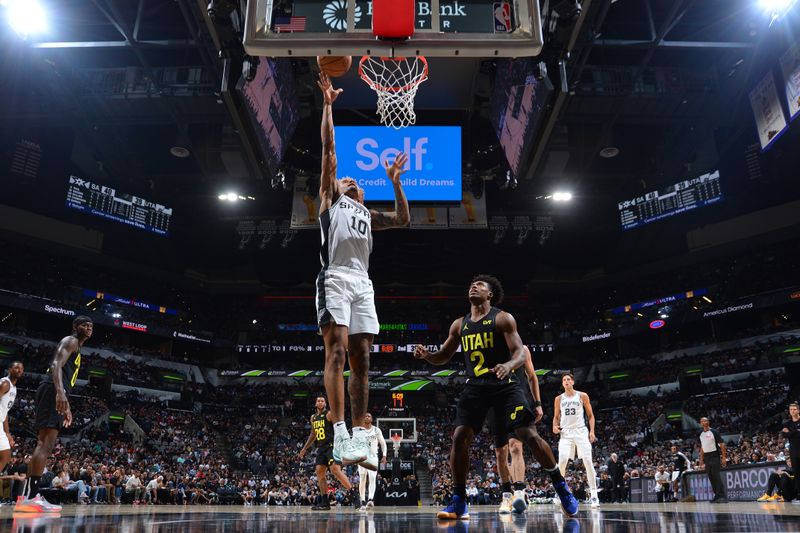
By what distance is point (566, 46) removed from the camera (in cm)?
1207

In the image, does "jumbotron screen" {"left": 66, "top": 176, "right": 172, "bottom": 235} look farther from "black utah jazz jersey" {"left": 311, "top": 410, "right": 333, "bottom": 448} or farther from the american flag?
the american flag

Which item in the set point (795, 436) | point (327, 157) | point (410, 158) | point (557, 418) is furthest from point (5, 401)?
point (795, 436)

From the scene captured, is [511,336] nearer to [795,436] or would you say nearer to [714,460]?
[795,436]

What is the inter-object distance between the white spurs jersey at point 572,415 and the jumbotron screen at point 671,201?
57.3 feet

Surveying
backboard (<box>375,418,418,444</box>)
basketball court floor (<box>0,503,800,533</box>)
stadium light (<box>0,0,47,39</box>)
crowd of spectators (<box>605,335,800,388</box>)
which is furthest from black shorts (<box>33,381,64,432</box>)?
crowd of spectators (<box>605,335,800,388</box>)

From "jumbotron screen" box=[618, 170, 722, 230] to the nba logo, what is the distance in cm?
Result: 2093

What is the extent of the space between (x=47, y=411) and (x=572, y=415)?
7396mm

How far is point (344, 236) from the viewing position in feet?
15.4

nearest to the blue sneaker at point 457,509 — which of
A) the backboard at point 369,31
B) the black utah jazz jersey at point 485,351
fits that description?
the black utah jazz jersey at point 485,351

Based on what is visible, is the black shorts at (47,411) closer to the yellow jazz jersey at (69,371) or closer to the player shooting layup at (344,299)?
the yellow jazz jersey at (69,371)

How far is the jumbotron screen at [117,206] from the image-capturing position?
2470cm

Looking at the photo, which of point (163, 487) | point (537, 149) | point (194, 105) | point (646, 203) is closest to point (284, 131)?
point (194, 105)

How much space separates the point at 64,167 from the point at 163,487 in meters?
14.0

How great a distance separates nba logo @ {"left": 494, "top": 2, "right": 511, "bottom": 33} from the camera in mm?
5601
